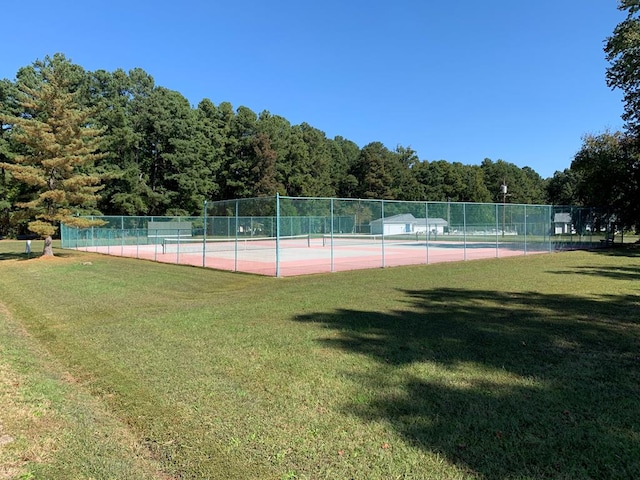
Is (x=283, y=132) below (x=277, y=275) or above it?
above

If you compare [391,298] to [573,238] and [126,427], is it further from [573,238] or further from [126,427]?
[573,238]

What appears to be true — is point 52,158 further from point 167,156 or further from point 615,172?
point 167,156

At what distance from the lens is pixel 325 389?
4.34 meters

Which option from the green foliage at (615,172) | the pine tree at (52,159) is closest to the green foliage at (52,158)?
the pine tree at (52,159)

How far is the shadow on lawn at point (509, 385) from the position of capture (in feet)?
10.2

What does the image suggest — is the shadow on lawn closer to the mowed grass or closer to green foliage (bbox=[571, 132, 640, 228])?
the mowed grass

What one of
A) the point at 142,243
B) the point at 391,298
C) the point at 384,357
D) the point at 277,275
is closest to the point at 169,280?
the point at 277,275

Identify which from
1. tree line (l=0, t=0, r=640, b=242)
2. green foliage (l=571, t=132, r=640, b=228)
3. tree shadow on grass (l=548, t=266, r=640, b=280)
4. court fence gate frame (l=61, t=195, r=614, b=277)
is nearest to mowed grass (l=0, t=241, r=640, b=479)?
tree shadow on grass (l=548, t=266, r=640, b=280)

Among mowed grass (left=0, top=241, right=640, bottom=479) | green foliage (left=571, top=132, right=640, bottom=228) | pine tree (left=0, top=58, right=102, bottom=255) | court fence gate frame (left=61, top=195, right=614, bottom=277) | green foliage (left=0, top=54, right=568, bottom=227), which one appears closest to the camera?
mowed grass (left=0, top=241, right=640, bottom=479)

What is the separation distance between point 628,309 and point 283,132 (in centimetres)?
7287

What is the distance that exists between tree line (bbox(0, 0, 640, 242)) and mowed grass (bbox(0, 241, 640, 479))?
1563cm

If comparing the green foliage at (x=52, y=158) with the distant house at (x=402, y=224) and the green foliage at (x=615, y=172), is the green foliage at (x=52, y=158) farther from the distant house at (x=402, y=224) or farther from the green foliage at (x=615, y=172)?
the green foliage at (x=615, y=172)

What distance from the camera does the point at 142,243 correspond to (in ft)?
113

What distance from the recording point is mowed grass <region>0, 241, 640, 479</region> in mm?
3064
